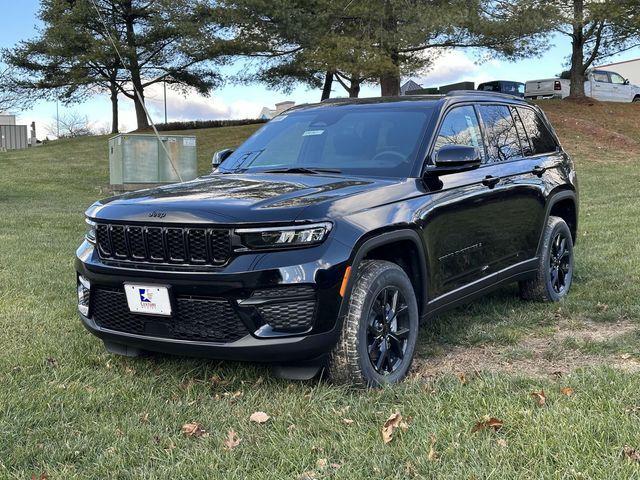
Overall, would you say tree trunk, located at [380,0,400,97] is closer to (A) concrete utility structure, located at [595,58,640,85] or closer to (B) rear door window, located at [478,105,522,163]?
(B) rear door window, located at [478,105,522,163]

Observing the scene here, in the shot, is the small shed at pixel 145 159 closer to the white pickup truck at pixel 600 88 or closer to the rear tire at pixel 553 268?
the rear tire at pixel 553 268

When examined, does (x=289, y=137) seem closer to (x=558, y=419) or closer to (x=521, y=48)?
(x=558, y=419)

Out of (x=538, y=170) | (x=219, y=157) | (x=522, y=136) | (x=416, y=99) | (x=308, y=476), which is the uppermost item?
(x=416, y=99)

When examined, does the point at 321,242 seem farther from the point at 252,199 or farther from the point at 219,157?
the point at 219,157

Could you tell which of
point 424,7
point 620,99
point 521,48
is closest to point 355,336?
point 424,7

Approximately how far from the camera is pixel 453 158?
423 centimetres

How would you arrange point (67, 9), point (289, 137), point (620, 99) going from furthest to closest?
1. point (620, 99)
2. point (67, 9)
3. point (289, 137)

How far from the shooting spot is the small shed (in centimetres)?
Result: 1625

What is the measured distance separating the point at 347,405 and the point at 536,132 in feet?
12.0

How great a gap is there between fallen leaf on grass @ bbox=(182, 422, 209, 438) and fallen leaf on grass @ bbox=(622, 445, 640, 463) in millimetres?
1872

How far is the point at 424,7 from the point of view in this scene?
19.3 m

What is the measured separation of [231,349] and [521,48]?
70.4ft

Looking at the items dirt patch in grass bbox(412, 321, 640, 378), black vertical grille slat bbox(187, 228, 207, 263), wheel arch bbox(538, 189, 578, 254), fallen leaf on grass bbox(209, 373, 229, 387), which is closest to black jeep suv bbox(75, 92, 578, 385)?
black vertical grille slat bbox(187, 228, 207, 263)

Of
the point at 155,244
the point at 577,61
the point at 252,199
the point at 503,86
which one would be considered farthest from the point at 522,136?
the point at 503,86
